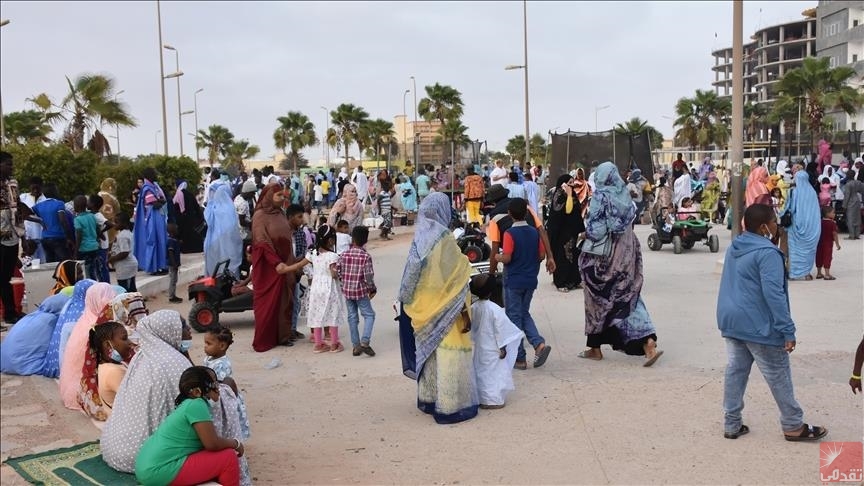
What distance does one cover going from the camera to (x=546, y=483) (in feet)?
16.8

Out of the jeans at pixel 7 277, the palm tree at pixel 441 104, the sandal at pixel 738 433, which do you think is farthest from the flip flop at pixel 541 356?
the palm tree at pixel 441 104

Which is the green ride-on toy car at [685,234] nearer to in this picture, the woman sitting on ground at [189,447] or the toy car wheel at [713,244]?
the toy car wheel at [713,244]

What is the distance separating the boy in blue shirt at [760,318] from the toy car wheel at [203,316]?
6.25 metres

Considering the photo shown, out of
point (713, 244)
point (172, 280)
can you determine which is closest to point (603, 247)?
point (172, 280)

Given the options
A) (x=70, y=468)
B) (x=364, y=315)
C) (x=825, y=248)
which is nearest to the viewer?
(x=70, y=468)

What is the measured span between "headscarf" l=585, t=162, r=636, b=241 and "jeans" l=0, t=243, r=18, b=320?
6.06 m

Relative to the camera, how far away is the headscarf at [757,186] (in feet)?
41.5

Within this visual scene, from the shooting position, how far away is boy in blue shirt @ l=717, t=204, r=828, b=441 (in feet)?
17.4

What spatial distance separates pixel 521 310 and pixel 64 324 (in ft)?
13.1

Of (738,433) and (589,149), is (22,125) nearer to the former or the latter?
(589,149)

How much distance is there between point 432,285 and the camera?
644 cm

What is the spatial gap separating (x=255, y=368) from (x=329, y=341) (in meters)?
1.05

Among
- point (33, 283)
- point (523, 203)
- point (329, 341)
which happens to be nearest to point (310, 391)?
point (329, 341)

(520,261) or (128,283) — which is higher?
(520,261)
